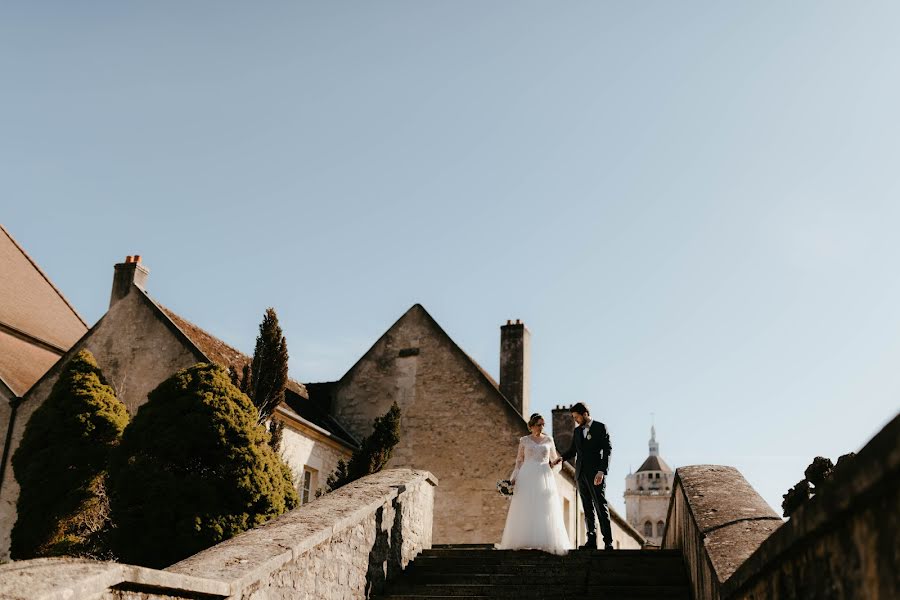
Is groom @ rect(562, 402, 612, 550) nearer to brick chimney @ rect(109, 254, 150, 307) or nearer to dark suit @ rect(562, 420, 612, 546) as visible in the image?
dark suit @ rect(562, 420, 612, 546)

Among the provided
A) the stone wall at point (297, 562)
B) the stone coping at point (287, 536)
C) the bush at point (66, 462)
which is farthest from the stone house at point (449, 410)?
the stone coping at point (287, 536)

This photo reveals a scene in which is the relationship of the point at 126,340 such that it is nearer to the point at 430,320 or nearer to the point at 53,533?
the point at 53,533

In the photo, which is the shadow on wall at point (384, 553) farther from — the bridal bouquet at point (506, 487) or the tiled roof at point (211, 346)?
the tiled roof at point (211, 346)

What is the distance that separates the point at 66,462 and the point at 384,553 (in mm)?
10867

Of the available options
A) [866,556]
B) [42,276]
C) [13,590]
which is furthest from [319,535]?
[42,276]

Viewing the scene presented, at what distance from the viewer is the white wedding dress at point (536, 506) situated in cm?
1054

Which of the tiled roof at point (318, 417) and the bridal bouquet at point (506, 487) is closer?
the bridal bouquet at point (506, 487)

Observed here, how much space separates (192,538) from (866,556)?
9580 mm

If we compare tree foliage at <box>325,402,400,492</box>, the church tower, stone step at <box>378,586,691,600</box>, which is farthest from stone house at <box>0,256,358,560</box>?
the church tower

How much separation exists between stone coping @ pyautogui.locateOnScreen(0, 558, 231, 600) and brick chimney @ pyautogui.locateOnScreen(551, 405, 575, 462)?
20752 millimetres

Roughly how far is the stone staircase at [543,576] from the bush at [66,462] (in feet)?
28.7

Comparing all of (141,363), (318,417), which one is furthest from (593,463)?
(318,417)

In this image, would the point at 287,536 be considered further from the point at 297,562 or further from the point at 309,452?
the point at 309,452

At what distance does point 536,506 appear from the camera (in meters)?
10.8
